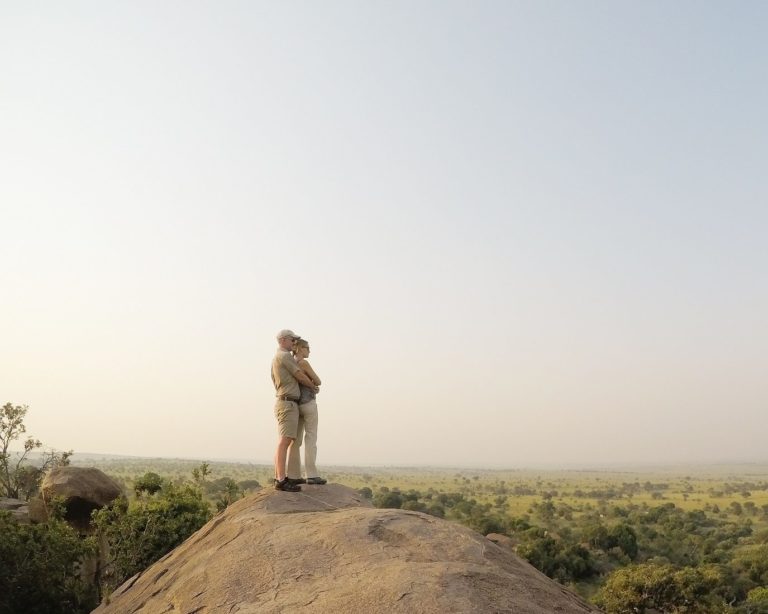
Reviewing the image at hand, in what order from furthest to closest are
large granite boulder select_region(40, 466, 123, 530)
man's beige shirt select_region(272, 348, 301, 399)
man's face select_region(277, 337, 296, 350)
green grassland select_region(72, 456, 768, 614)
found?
green grassland select_region(72, 456, 768, 614) < large granite boulder select_region(40, 466, 123, 530) < man's face select_region(277, 337, 296, 350) < man's beige shirt select_region(272, 348, 301, 399)

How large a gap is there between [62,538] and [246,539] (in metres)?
8.93

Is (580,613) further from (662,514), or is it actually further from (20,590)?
(662,514)

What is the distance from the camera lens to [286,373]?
31.4 ft

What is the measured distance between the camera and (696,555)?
40.0 m

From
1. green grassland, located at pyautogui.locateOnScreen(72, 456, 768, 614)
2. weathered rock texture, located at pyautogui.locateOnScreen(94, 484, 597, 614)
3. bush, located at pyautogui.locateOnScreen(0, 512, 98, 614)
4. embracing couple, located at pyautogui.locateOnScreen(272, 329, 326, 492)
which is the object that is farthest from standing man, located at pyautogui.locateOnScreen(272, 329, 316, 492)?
bush, located at pyautogui.locateOnScreen(0, 512, 98, 614)

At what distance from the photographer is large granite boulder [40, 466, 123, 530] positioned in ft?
59.2

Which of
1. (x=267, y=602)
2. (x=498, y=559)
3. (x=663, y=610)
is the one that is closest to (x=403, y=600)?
(x=267, y=602)

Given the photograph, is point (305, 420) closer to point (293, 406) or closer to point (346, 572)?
point (293, 406)

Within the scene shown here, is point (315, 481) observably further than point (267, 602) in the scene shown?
Yes

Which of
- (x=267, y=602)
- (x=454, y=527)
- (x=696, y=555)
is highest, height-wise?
(x=454, y=527)

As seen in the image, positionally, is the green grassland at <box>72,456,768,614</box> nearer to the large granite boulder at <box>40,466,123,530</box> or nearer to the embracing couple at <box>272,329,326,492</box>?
the large granite boulder at <box>40,466,123,530</box>

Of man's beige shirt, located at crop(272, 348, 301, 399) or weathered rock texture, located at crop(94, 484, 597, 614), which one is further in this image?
man's beige shirt, located at crop(272, 348, 301, 399)

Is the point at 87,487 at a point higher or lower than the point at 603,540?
higher

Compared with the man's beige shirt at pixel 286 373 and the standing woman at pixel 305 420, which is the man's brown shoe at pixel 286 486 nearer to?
the standing woman at pixel 305 420
